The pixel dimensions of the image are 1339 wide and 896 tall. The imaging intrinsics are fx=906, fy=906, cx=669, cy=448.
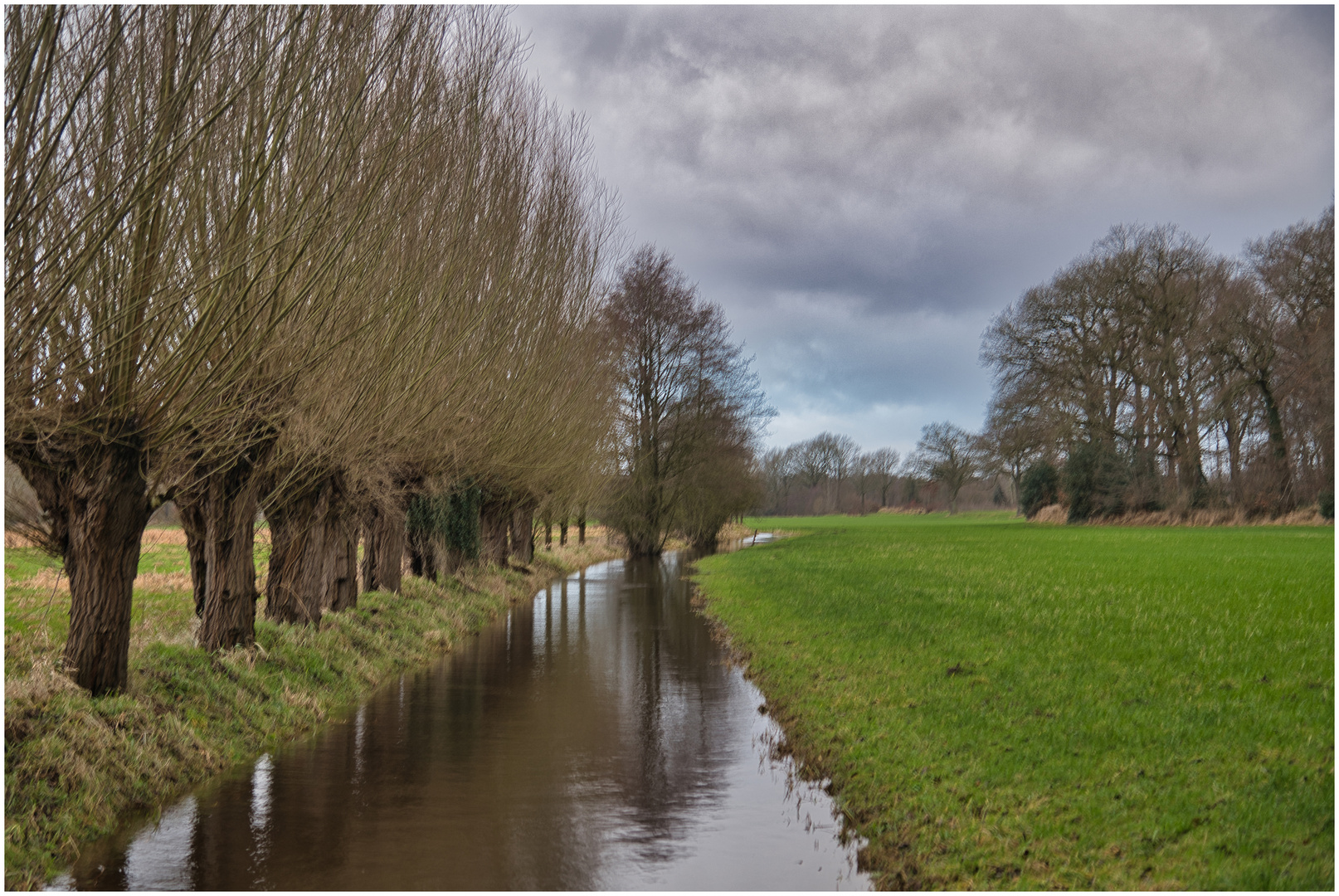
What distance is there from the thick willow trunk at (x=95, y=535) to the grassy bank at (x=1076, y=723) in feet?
21.5

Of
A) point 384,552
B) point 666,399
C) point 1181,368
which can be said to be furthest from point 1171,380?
point 384,552

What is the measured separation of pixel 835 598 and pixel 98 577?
508 inches

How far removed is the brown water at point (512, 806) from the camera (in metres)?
6.07

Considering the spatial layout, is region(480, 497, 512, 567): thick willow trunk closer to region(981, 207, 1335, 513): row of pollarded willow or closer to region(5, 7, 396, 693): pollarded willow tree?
region(5, 7, 396, 693): pollarded willow tree

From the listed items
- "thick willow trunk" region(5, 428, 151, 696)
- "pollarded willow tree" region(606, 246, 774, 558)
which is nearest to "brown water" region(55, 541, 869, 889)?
"thick willow trunk" region(5, 428, 151, 696)

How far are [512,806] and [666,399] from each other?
32.0m

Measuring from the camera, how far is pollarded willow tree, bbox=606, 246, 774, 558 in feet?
127

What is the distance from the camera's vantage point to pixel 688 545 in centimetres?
5244

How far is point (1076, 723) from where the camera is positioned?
7805mm

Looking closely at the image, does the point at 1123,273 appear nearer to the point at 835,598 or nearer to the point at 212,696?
the point at 835,598

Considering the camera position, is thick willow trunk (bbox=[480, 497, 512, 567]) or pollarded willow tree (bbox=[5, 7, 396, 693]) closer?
pollarded willow tree (bbox=[5, 7, 396, 693])

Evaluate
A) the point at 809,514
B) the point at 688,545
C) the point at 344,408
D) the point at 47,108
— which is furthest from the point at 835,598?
the point at 809,514

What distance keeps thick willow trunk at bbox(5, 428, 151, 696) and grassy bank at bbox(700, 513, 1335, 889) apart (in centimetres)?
656

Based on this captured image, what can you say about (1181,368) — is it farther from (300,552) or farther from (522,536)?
(300,552)
